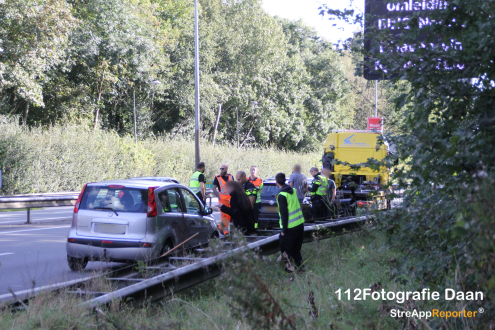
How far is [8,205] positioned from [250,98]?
36.9m

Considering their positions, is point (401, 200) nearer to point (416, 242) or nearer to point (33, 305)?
point (416, 242)

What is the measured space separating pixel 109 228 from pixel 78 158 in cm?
2109

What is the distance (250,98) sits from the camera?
50.9 meters

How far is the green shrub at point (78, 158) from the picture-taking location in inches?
980

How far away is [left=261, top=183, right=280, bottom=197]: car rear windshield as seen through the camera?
13.9 m

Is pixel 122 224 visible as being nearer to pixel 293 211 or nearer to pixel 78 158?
pixel 293 211

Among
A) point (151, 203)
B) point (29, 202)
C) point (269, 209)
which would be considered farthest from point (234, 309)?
point (29, 202)

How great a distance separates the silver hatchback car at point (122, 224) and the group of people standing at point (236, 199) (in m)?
1.01

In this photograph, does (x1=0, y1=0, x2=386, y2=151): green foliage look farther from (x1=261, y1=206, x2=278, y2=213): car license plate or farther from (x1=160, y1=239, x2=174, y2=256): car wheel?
(x1=160, y1=239, x2=174, y2=256): car wheel

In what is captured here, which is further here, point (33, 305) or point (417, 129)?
point (33, 305)

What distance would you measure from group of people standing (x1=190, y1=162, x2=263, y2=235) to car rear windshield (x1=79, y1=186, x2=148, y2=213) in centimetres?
134

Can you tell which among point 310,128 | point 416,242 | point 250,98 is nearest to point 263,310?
point 416,242

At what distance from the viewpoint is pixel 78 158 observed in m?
28.0

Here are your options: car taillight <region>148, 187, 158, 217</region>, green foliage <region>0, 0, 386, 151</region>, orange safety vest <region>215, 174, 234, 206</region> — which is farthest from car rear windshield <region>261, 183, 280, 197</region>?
green foliage <region>0, 0, 386, 151</region>
